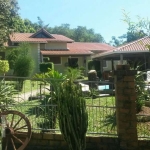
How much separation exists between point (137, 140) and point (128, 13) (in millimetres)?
2444

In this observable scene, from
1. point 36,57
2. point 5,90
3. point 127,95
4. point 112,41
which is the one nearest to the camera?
point 127,95

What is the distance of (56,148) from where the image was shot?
5102 mm

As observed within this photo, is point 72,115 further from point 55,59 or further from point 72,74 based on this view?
point 55,59

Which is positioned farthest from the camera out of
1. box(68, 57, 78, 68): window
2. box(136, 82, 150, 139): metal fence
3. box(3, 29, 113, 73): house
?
box(68, 57, 78, 68): window

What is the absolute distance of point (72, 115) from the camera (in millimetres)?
4477

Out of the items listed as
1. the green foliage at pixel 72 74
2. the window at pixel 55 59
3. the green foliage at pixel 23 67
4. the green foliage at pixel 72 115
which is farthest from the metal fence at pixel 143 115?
the window at pixel 55 59

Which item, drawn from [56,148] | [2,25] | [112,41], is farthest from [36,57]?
[112,41]

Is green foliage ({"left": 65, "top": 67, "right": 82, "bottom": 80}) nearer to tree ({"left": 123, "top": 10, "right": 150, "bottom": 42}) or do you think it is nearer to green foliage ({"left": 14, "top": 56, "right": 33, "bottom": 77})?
tree ({"left": 123, "top": 10, "right": 150, "bottom": 42})

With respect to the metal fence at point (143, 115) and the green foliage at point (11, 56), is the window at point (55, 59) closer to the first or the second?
the green foliage at point (11, 56)

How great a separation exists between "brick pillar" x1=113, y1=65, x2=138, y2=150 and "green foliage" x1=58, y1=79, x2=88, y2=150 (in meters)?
0.80

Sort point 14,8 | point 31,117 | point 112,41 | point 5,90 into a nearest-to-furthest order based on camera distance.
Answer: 1. point 31,117
2. point 5,90
3. point 14,8
4. point 112,41

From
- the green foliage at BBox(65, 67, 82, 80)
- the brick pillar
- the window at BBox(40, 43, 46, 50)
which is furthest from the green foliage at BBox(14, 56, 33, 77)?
the window at BBox(40, 43, 46, 50)

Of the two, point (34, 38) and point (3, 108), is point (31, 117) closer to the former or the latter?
point (3, 108)

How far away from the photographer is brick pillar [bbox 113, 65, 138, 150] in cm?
485
